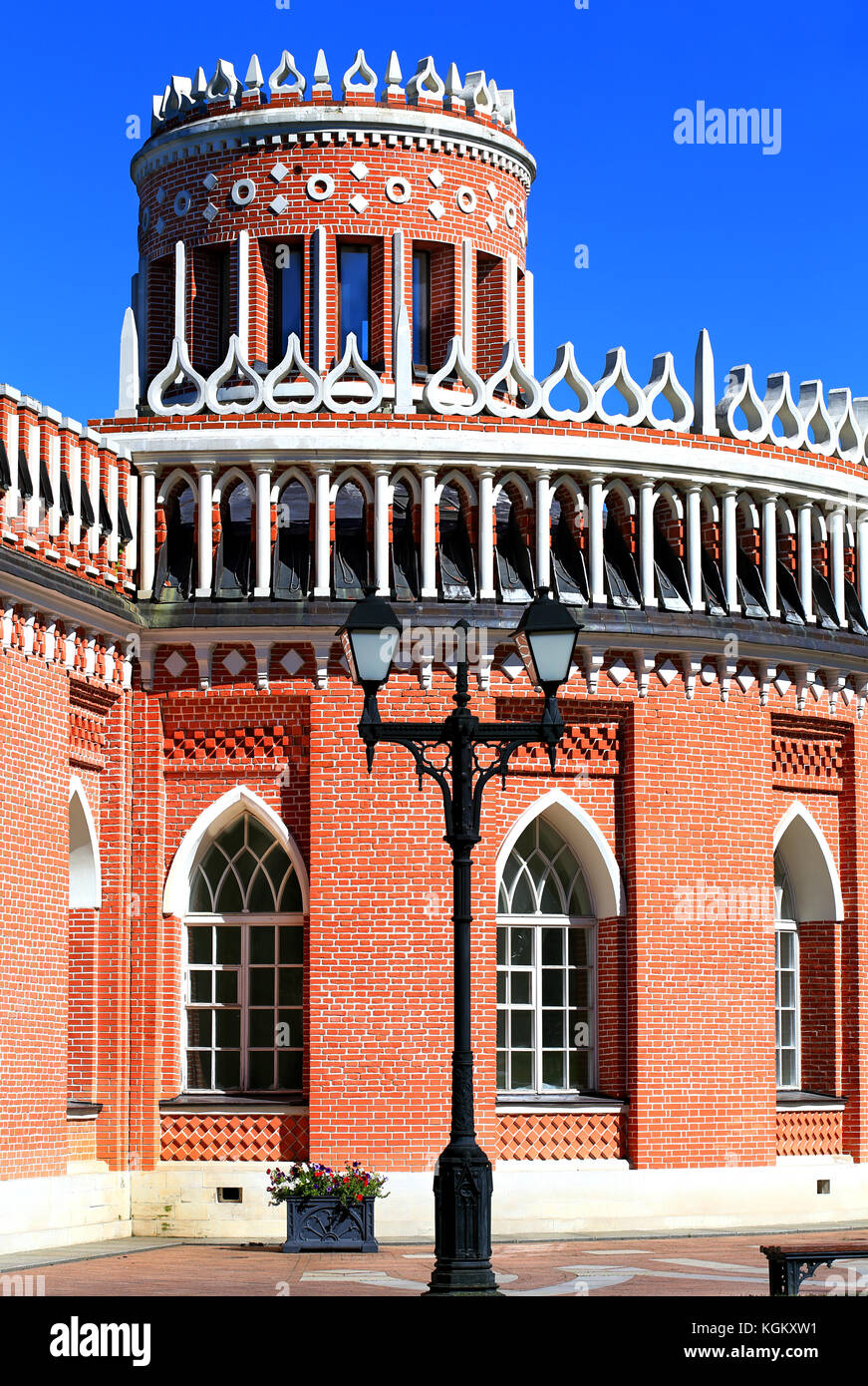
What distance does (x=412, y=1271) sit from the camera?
1841 centimetres

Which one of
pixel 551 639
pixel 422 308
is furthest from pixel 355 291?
pixel 551 639

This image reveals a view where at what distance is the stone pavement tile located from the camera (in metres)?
16.8

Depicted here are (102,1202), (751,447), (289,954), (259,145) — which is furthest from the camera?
(259,145)

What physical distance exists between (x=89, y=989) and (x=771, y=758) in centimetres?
809

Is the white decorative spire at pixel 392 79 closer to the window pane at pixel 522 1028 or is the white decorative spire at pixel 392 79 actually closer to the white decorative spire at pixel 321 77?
the white decorative spire at pixel 321 77

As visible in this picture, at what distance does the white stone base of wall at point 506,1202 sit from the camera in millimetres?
21812

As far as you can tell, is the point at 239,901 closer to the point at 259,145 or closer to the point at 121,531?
the point at 121,531

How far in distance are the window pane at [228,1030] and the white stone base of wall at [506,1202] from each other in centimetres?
136

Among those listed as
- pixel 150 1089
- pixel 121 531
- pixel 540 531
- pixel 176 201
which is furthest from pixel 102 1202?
pixel 176 201

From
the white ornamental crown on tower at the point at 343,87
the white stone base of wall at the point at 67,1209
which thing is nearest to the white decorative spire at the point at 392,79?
the white ornamental crown on tower at the point at 343,87

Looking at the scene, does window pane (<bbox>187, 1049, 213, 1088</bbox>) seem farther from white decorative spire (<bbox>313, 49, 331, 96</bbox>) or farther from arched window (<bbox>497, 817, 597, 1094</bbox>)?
white decorative spire (<bbox>313, 49, 331, 96</bbox>)

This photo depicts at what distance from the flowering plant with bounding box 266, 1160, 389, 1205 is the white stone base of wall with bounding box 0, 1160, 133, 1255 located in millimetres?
1854

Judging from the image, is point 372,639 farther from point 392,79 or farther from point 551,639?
point 392,79

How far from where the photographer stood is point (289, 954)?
75.9ft
